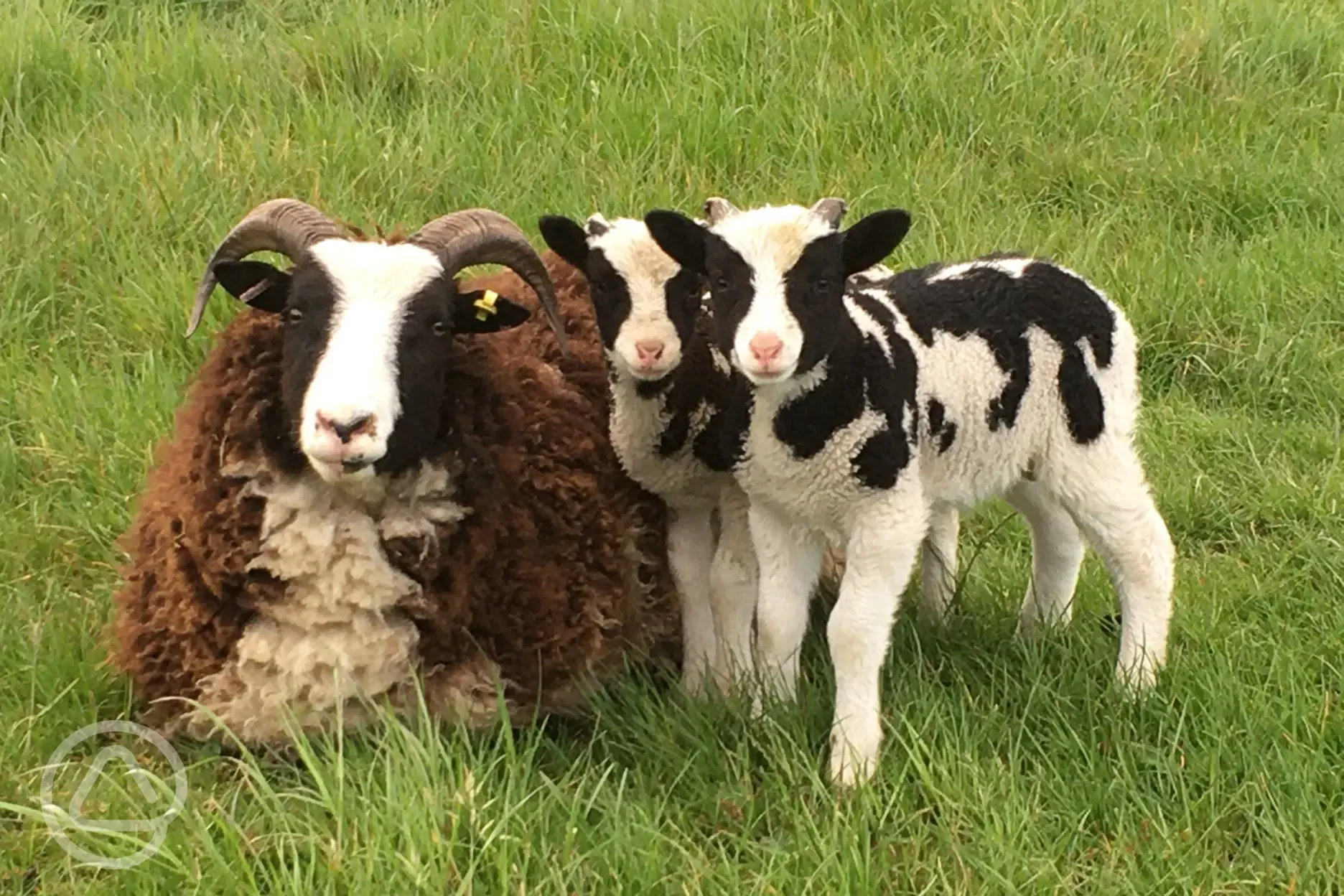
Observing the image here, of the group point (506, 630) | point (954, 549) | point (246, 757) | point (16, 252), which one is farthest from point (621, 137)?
point (246, 757)

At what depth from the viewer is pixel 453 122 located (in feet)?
19.5

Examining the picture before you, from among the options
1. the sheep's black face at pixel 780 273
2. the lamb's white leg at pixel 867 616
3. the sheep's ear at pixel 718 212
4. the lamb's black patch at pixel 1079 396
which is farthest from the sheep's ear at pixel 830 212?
the lamb's black patch at pixel 1079 396

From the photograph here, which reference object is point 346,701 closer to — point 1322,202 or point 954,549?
point 954,549

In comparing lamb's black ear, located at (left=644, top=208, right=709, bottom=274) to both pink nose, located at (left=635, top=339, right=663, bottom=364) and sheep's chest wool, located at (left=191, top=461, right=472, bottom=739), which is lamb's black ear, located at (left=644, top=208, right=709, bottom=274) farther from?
sheep's chest wool, located at (left=191, top=461, right=472, bottom=739)

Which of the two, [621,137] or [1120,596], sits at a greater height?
[621,137]

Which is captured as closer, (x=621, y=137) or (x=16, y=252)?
(x=16, y=252)

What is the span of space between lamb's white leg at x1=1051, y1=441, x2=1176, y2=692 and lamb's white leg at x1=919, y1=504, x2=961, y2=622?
1.56 feet

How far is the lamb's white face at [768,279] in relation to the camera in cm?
248

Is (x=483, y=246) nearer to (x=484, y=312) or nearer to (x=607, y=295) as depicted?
(x=484, y=312)

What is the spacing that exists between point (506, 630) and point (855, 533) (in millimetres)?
911

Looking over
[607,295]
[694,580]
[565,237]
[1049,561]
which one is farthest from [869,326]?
[1049,561]

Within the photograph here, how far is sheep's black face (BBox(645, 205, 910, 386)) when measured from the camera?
8.21 ft

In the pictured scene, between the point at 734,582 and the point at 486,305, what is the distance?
0.91m
